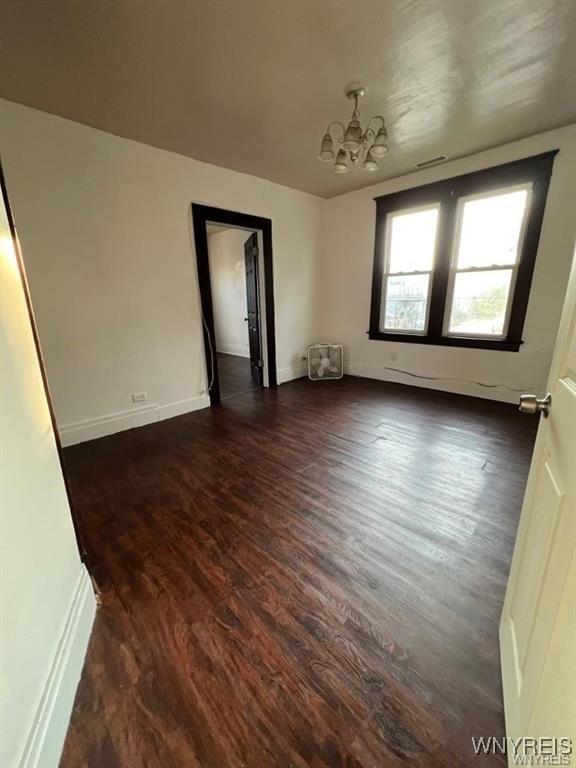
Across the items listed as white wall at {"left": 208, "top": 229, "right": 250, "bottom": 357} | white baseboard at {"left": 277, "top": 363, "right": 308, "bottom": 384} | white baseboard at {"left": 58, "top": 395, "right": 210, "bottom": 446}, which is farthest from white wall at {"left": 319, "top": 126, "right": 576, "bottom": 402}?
white baseboard at {"left": 58, "top": 395, "right": 210, "bottom": 446}

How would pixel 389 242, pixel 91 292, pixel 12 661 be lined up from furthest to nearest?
pixel 389 242
pixel 91 292
pixel 12 661

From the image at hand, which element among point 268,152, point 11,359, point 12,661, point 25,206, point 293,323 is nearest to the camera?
point 12,661

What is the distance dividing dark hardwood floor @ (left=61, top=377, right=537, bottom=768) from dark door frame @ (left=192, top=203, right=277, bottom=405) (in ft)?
4.19

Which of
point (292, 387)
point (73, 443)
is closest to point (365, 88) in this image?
point (292, 387)

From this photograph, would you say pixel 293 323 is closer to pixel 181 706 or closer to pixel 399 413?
pixel 399 413

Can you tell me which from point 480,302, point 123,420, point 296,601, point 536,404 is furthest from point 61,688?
point 480,302

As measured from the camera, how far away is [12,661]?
0.73 metres

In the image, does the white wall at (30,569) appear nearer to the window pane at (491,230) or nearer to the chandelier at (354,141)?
the chandelier at (354,141)

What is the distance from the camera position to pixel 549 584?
69 centimetres

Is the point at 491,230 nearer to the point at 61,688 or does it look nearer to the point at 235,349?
the point at 61,688

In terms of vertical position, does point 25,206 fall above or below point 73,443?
above

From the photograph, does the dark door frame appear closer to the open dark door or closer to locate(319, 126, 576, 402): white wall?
the open dark door

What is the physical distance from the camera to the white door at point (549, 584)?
0.57 m

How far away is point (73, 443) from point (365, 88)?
360 centimetres
